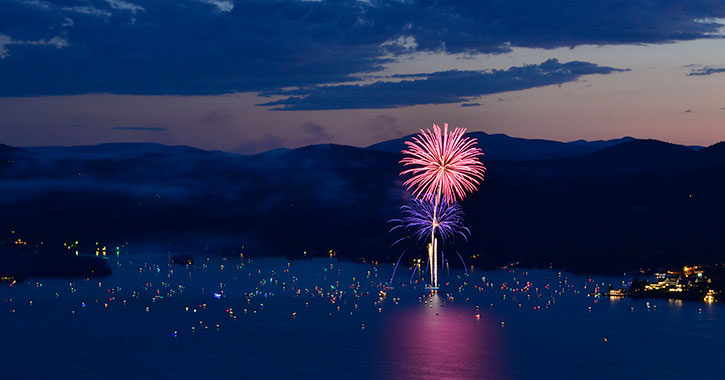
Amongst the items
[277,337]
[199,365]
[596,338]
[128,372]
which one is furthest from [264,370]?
[596,338]

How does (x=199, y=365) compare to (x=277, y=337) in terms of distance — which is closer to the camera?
(x=199, y=365)

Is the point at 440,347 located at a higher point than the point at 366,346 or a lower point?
higher

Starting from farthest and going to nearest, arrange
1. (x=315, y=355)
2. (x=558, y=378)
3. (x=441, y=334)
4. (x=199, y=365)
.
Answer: (x=441, y=334) → (x=315, y=355) → (x=199, y=365) → (x=558, y=378)

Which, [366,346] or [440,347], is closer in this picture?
[440,347]

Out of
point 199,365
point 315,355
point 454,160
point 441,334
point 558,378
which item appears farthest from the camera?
point 441,334

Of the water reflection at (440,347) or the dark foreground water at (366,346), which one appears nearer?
the water reflection at (440,347)

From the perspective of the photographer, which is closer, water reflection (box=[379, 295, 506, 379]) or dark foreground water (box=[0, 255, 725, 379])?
water reflection (box=[379, 295, 506, 379])

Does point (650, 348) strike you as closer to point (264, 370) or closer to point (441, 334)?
point (441, 334)

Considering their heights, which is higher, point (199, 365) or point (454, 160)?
point (454, 160)
